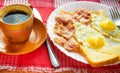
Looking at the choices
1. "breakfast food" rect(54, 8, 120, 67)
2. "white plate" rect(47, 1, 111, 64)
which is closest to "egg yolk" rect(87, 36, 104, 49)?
"breakfast food" rect(54, 8, 120, 67)

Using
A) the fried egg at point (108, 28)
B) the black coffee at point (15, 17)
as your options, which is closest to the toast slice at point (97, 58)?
the fried egg at point (108, 28)

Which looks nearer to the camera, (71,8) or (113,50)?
(113,50)

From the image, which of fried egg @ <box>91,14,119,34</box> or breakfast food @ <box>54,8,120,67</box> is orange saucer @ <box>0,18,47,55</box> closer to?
breakfast food @ <box>54,8,120,67</box>

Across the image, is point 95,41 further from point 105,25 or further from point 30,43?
point 30,43

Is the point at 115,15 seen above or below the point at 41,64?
above

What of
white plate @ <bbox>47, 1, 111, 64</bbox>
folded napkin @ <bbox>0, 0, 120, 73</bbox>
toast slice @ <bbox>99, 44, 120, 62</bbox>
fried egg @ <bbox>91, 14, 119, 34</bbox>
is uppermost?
white plate @ <bbox>47, 1, 111, 64</bbox>

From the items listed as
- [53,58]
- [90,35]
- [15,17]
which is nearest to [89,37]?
[90,35]
